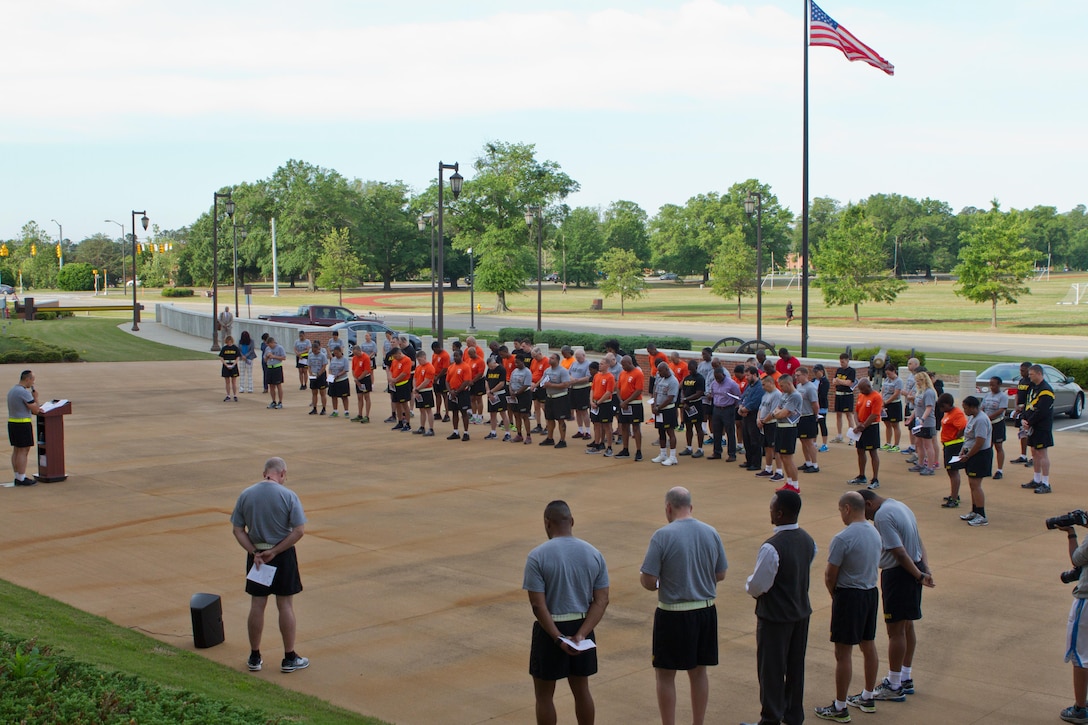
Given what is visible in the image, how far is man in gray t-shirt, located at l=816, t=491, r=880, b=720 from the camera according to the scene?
696 centimetres

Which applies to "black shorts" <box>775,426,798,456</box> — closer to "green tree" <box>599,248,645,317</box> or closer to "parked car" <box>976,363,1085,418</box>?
"parked car" <box>976,363,1085,418</box>

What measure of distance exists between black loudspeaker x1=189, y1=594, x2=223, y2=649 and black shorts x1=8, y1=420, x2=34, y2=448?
843 cm

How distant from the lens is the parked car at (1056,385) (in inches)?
855

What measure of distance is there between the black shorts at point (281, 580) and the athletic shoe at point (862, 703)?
433cm

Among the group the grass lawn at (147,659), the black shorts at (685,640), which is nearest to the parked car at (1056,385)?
the black shorts at (685,640)

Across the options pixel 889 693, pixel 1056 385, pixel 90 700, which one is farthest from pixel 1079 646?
pixel 1056 385

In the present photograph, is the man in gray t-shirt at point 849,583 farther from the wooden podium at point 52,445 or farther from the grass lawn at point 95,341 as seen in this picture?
the grass lawn at point 95,341

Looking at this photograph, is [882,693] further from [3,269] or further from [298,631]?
[3,269]

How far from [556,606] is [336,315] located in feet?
142

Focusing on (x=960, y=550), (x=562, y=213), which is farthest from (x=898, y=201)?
(x=960, y=550)

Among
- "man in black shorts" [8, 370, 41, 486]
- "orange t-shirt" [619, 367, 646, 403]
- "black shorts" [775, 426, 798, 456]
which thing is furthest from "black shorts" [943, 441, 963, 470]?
"man in black shorts" [8, 370, 41, 486]

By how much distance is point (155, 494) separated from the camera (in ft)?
48.8

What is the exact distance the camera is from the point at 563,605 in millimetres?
6031

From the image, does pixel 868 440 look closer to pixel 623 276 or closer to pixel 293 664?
pixel 293 664
